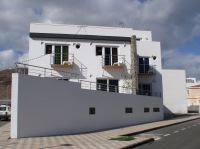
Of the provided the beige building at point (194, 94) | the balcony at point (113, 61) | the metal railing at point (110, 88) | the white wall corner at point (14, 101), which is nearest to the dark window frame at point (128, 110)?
the metal railing at point (110, 88)

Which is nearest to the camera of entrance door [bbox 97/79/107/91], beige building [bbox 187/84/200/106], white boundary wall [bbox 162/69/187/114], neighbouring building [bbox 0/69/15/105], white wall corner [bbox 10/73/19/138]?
white wall corner [bbox 10/73/19/138]

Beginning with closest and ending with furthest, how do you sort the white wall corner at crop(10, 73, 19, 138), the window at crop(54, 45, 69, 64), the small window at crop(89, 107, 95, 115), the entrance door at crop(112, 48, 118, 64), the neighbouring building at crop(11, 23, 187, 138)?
the white wall corner at crop(10, 73, 19, 138) → the neighbouring building at crop(11, 23, 187, 138) → the small window at crop(89, 107, 95, 115) → the window at crop(54, 45, 69, 64) → the entrance door at crop(112, 48, 118, 64)

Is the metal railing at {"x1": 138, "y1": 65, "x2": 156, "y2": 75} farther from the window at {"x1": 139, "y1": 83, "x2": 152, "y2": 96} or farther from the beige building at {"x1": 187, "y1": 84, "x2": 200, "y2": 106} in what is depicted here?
the beige building at {"x1": 187, "y1": 84, "x2": 200, "y2": 106}

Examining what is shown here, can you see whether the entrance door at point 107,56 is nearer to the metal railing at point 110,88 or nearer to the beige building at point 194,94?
the metal railing at point 110,88

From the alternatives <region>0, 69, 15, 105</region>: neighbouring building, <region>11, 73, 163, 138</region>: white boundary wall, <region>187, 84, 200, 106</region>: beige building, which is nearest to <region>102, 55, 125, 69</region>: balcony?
<region>11, 73, 163, 138</region>: white boundary wall

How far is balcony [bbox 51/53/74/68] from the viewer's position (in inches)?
1378

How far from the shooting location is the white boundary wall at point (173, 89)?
47062mm

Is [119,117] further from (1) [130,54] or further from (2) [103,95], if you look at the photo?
(1) [130,54]

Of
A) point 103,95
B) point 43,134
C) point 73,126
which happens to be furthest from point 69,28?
point 43,134

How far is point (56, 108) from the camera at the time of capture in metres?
21.2

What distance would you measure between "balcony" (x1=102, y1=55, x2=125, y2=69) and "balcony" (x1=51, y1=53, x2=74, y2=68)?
120 inches

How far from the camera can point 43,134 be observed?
20.2m

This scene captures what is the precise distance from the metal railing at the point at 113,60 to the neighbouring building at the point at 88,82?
9 cm

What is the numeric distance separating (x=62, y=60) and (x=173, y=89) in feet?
56.4
